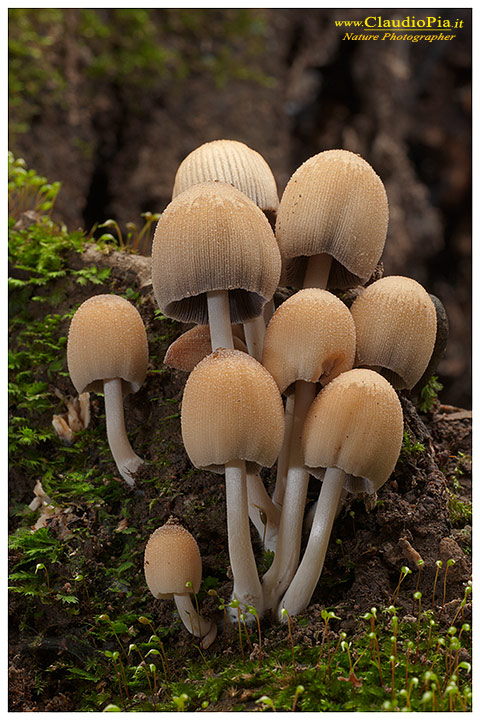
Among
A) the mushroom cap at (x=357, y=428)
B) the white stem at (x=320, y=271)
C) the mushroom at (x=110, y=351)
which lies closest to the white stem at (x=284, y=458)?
the mushroom cap at (x=357, y=428)

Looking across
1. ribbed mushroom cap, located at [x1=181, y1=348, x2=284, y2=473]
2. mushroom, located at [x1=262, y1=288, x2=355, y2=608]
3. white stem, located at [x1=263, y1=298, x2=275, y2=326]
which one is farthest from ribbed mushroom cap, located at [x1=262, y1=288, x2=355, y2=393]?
white stem, located at [x1=263, y1=298, x2=275, y2=326]

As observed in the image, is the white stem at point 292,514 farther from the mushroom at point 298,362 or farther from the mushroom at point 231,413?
the mushroom at point 231,413

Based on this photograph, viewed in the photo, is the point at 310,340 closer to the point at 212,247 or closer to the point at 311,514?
the point at 212,247

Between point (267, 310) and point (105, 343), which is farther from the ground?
point (267, 310)

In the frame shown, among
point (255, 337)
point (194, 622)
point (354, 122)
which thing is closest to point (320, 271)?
point (255, 337)

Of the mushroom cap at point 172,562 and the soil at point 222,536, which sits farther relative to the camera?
the soil at point 222,536
